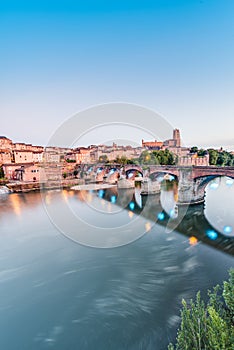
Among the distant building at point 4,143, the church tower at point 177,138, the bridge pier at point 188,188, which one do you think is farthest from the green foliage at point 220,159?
the distant building at point 4,143

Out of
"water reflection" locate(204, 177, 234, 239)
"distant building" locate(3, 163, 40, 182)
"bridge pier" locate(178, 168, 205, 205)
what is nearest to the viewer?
"water reflection" locate(204, 177, 234, 239)

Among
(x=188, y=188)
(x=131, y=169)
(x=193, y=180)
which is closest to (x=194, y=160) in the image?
(x=131, y=169)

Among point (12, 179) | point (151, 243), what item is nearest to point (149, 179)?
point (151, 243)

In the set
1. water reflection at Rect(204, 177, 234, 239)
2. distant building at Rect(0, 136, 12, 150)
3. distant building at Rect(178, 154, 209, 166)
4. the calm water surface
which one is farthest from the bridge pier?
distant building at Rect(0, 136, 12, 150)

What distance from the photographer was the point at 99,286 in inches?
320

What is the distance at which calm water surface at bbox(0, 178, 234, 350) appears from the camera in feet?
19.4

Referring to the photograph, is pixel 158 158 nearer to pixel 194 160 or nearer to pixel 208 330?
pixel 194 160

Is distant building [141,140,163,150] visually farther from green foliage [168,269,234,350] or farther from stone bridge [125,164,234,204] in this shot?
green foliage [168,269,234,350]

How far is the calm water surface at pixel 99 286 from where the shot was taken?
5902 millimetres

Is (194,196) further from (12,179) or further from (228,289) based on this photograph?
(12,179)

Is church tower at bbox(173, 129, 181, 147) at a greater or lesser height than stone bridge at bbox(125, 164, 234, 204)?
greater

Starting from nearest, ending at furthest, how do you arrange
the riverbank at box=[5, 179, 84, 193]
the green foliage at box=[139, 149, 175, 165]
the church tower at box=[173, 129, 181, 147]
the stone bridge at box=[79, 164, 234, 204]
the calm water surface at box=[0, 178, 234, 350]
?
1. the calm water surface at box=[0, 178, 234, 350]
2. the stone bridge at box=[79, 164, 234, 204]
3. the riverbank at box=[5, 179, 84, 193]
4. the green foliage at box=[139, 149, 175, 165]
5. the church tower at box=[173, 129, 181, 147]

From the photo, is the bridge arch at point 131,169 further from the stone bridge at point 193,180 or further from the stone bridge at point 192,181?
the stone bridge at point 192,181

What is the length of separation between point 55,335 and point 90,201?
17779mm
